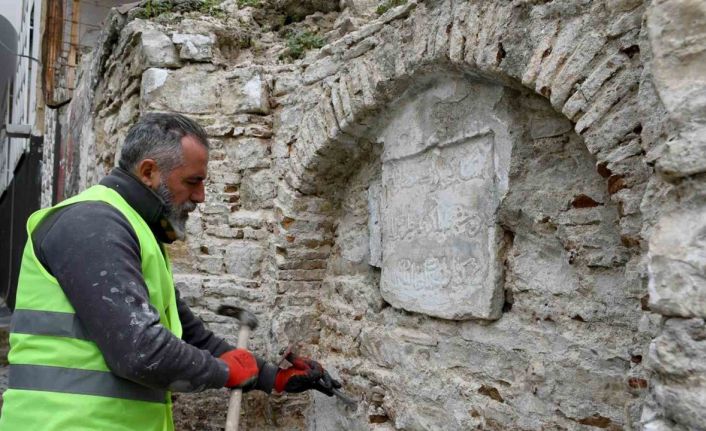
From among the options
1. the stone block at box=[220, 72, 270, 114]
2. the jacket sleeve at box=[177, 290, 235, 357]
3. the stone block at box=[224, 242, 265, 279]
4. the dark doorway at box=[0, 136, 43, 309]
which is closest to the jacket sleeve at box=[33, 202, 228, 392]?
the jacket sleeve at box=[177, 290, 235, 357]

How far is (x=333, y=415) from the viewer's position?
3.29m

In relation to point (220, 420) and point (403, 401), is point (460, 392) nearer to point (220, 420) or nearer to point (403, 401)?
point (403, 401)

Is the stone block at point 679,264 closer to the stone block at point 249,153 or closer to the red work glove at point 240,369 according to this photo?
the red work glove at point 240,369

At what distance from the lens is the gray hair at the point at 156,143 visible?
1.99 metres

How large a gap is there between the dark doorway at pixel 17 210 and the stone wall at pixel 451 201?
269 inches

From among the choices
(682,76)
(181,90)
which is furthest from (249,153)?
(682,76)

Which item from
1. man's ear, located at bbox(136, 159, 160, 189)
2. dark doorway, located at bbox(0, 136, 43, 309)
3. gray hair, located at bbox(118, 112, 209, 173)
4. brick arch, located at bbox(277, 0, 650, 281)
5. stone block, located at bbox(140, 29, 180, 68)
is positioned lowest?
dark doorway, located at bbox(0, 136, 43, 309)

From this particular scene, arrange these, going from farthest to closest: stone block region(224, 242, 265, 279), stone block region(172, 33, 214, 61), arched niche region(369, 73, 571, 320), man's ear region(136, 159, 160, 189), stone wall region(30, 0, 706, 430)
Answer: stone block region(172, 33, 214, 61)
stone block region(224, 242, 265, 279)
arched niche region(369, 73, 571, 320)
man's ear region(136, 159, 160, 189)
stone wall region(30, 0, 706, 430)

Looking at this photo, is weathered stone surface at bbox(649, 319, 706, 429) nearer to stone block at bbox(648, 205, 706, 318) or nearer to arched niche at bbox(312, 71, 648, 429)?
stone block at bbox(648, 205, 706, 318)

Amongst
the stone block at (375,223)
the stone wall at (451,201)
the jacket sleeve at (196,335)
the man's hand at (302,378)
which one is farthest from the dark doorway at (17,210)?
the man's hand at (302,378)

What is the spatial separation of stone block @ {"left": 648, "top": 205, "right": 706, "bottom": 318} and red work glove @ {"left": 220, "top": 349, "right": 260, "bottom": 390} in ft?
4.28

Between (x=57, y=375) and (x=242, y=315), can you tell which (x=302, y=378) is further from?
(x=57, y=375)

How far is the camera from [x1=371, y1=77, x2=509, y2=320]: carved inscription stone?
242cm

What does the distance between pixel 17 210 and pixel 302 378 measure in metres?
11.6
